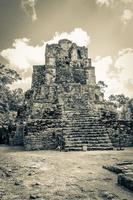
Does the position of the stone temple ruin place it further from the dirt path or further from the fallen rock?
the fallen rock

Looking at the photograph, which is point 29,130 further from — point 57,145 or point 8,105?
point 8,105

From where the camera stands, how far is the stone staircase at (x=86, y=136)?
1126 cm

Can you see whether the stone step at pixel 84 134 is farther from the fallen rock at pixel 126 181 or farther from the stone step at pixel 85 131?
the fallen rock at pixel 126 181

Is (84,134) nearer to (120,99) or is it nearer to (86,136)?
(86,136)

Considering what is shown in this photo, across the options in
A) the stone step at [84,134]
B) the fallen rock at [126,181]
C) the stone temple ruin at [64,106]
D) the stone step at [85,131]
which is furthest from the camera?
the stone step at [85,131]

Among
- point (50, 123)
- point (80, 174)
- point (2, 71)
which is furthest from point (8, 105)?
point (80, 174)

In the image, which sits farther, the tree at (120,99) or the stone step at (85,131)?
the tree at (120,99)

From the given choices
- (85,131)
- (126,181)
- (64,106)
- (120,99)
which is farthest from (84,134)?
(120,99)

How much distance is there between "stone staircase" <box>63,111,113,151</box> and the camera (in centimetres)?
1126

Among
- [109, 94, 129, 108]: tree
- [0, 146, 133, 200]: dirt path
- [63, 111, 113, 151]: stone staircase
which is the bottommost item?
[0, 146, 133, 200]: dirt path

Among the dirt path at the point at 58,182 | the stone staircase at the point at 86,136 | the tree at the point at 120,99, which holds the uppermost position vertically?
the tree at the point at 120,99

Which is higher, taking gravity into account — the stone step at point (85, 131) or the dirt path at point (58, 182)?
the stone step at point (85, 131)

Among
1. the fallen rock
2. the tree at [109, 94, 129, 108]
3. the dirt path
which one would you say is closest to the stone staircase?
the dirt path

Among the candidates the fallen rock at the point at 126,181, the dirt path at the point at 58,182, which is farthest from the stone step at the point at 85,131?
the fallen rock at the point at 126,181
